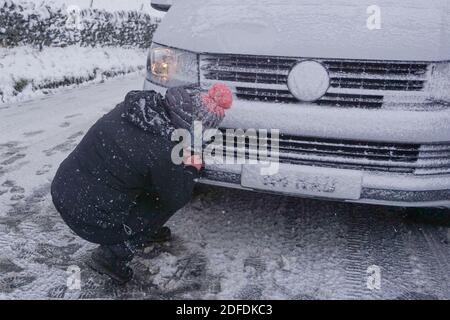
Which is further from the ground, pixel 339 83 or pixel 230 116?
pixel 339 83

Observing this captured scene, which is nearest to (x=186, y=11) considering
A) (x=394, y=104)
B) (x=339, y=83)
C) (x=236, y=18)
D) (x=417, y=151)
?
(x=236, y=18)

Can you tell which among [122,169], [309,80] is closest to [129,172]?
[122,169]

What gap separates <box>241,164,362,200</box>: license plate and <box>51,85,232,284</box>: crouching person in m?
0.54

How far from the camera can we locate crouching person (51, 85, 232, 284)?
7.04 feet

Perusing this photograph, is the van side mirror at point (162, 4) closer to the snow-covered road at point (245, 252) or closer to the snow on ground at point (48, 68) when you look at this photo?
the snow-covered road at point (245, 252)

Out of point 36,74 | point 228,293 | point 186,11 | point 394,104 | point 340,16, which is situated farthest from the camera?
point 36,74

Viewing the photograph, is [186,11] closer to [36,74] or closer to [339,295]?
[339,295]

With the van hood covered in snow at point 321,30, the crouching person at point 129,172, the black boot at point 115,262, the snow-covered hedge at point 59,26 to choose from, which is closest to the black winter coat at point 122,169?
the crouching person at point 129,172

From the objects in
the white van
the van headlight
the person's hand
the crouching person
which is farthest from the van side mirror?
the person's hand

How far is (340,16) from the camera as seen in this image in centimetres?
270

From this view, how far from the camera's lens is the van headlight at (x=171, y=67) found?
2.82 metres

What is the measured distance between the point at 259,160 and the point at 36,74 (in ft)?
24.4

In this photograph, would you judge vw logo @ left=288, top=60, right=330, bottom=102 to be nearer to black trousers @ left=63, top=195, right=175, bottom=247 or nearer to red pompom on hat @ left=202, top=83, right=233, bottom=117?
red pompom on hat @ left=202, top=83, right=233, bottom=117

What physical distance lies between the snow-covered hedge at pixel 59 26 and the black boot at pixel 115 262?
7.79 metres
